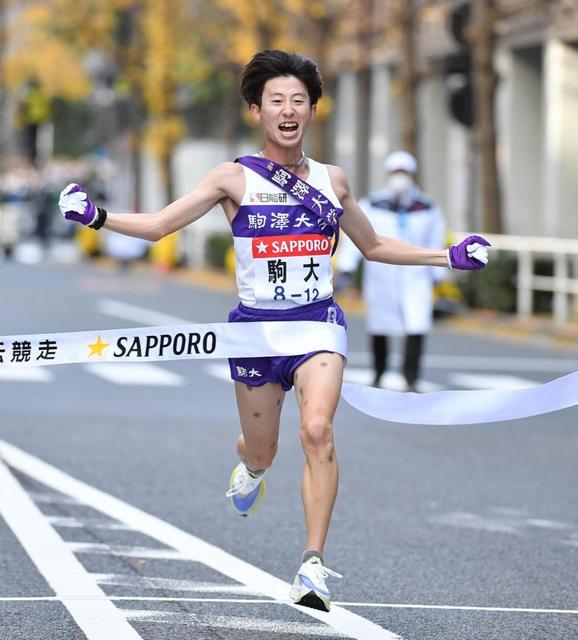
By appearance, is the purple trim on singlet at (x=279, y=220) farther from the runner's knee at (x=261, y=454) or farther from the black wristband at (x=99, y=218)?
the runner's knee at (x=261, y=454)

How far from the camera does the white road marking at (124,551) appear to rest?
7.79 meters

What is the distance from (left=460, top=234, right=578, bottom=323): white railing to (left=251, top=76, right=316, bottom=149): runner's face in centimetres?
1589

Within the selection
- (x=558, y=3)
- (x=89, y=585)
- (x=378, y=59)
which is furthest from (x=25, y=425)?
(x=378, y=59)

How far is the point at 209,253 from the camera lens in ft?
125

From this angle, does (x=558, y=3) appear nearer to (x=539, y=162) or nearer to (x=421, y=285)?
(x=539, y=162)

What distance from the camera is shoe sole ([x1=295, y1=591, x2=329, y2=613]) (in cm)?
590

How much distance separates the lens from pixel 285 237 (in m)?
6.43

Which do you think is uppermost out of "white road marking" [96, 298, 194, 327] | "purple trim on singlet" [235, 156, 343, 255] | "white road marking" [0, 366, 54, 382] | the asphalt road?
"purple trim on singlet" [235, 156, 343, 255]

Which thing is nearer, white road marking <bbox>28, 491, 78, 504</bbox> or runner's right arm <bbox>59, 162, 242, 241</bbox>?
runner's right arm <bbox>59, 162, 242, 241</bbox>

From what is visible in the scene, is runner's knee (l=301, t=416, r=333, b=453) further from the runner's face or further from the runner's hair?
the runner's hair

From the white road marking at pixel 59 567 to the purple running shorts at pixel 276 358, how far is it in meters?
0.94

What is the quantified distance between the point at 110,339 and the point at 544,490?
411 cm

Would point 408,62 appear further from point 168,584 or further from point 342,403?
point 168,584

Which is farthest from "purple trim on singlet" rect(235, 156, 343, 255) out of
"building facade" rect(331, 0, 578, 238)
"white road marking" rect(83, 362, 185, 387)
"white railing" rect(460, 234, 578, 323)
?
"building facade" rect(331, 0, 578, 238)
